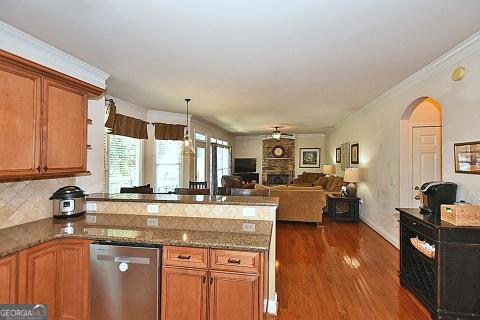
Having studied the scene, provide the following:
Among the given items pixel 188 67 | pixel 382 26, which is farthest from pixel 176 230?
pixel 382 26

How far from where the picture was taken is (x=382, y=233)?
457cm

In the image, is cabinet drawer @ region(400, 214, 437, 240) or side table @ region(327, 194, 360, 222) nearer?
cabinet drawer @ region(400, 214, 437, 240)

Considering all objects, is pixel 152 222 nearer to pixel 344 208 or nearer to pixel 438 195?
pixel 438 195

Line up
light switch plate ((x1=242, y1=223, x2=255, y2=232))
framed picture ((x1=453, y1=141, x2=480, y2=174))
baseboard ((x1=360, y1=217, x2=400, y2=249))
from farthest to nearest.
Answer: baseboard ((x1=360, y1=217, x2=400, y2=249)), framed picture ((x1=453, y1=141, x2=480, y2=174)), light switch plate ((x1=242, y1=223, x2=255, y2=232))

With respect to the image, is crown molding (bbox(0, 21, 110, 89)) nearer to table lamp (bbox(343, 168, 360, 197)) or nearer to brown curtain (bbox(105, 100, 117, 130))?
brown curtain (bbox(105, 100, 117, 130))

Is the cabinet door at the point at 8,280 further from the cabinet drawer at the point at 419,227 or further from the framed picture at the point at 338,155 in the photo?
the framed picture at the point at 338,155

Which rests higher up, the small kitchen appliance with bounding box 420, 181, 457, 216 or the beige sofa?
the small kitchen appliance with bounding box 420, 181, 457, 216

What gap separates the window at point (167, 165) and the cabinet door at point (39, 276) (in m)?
3.60

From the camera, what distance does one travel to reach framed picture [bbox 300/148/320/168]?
411 inches

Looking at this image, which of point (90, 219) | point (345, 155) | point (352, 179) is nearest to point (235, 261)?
point (90, 219)

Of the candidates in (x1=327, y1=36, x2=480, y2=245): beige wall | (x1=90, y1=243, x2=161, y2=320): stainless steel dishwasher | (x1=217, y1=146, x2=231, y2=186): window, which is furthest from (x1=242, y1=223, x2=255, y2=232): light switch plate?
(x1=217, y1=146, x2=231, y2=186): window

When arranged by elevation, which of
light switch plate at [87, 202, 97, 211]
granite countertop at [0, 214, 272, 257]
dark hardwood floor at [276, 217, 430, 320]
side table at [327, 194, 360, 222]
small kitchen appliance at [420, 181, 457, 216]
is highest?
small kitchen appliance at [420, 181, 457, 216]

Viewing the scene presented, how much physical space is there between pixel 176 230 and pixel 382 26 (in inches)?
98.1

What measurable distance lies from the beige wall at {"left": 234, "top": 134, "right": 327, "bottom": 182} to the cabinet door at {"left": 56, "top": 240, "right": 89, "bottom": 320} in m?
9.30
